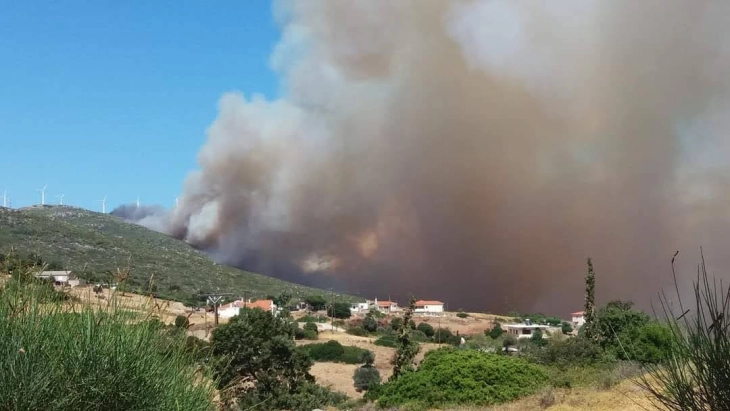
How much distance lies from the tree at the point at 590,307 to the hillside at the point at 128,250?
83.1 feet

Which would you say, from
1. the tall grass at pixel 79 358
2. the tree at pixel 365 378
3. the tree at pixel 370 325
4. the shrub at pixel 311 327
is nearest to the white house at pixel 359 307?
the tree at pixel 370 325

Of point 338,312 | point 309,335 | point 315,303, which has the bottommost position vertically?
point 309,335

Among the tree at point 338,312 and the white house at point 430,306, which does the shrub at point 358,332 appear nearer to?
the tree at point 338,312

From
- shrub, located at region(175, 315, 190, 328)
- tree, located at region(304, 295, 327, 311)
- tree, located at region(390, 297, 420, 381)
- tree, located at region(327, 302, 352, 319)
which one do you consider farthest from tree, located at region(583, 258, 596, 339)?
tree, located at region(304, 295, 327, 311)

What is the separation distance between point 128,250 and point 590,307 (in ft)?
167

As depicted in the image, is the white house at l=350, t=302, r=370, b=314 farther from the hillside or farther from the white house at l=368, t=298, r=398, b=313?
the hillside

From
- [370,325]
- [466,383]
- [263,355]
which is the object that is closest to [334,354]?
[370,325]

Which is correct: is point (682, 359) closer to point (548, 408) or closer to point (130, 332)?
point (130, 332)

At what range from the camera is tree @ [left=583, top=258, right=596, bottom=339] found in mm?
31609

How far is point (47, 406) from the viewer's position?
499 centimetres

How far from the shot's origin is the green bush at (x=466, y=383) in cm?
2083

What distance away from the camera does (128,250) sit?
230 feet

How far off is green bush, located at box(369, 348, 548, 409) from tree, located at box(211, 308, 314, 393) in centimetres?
299

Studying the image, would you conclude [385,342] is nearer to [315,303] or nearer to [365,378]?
[365,378]
